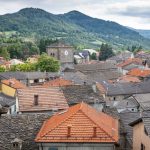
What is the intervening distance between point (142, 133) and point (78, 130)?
6335mm

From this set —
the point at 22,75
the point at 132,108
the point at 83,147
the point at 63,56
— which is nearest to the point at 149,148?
the point at 83,147

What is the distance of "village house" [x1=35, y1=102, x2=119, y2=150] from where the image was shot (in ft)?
105

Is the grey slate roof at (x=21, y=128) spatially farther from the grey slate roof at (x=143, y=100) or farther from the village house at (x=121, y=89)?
the village house at (x=121, y=89)

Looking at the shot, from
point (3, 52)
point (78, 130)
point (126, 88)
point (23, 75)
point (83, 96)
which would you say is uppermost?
point (78, 130)

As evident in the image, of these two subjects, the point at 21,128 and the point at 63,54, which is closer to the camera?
the point at 21,128

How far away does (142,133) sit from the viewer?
117ft

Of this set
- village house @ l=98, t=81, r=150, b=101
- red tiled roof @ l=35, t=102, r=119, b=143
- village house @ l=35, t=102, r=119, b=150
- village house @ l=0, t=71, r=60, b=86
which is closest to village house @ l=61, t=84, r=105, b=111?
red tiled roof @ l=35, t=102, r=119, b=143

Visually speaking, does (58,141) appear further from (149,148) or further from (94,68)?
(94,68)

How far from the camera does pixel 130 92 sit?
314 ft

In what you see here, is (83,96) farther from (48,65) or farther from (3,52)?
(3,52)

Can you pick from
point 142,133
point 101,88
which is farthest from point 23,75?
point 142,133

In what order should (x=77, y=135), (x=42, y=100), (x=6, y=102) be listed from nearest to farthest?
(x=77, y=135)
(x=42, y=100)
(x=6, y=102)

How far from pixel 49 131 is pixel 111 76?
97.4 meters

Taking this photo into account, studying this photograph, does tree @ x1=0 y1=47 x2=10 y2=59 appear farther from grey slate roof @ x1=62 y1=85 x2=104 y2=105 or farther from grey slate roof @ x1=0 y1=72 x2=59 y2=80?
grey slate roof @ x1=62 y1=85 x2=104 y2=105
